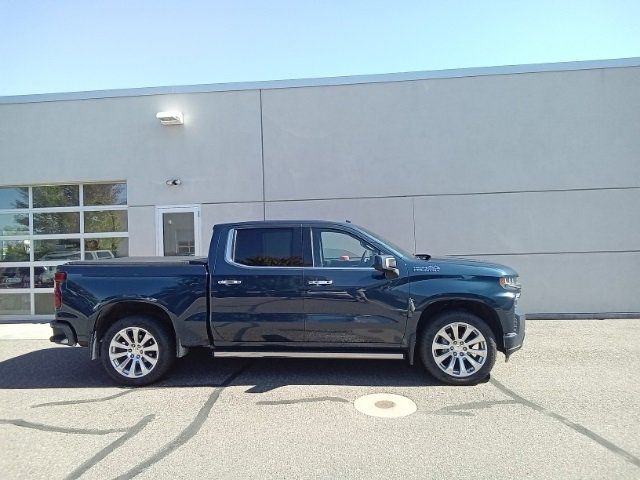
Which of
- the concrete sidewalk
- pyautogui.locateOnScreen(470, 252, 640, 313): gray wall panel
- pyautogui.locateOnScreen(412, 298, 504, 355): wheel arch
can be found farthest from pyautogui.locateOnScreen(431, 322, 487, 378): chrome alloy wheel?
the concrete sidewalk

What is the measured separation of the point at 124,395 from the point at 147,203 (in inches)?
213

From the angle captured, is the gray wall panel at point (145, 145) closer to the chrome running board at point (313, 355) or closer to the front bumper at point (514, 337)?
the chrome running board at point (313, 355)

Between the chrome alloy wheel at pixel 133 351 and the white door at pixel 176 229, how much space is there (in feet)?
13.5

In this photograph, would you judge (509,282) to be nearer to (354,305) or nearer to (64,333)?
(354,305)

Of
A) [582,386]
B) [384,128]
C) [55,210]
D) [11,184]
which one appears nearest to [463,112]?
[384,128]

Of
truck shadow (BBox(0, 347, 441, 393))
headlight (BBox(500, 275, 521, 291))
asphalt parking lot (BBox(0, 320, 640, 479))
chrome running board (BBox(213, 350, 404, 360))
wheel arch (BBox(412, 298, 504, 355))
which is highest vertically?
headlight (BBox(500, 275, 521, 291))

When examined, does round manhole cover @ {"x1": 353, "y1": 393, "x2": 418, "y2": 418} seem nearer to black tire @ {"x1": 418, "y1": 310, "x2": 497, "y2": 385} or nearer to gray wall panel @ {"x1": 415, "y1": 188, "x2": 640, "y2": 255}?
black tire @ {"x1": 418, "y1": 310, "x2": 497, "y2": 385}

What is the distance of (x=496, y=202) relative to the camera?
28.6ft

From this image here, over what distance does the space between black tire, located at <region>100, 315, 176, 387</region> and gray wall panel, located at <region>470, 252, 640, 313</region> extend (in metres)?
6.68

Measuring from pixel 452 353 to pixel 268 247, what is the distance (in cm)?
258

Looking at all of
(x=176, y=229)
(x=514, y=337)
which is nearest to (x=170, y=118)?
(x=176, y=229)

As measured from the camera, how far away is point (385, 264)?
15.6ft

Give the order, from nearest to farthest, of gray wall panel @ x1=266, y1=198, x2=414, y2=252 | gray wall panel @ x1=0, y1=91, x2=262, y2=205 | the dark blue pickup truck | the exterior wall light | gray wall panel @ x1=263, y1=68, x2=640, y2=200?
the dark blue pickup truck, gray wall panel @ x1=263, y1=68, x2=640, y2=200, gray wall panel @ x1=266, y1=198, x2=414, y2=252, the exterior wall light, gray wall panel @ x1=0, y1=91, x2=262, y2=205

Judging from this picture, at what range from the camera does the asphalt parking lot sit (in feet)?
10.4
